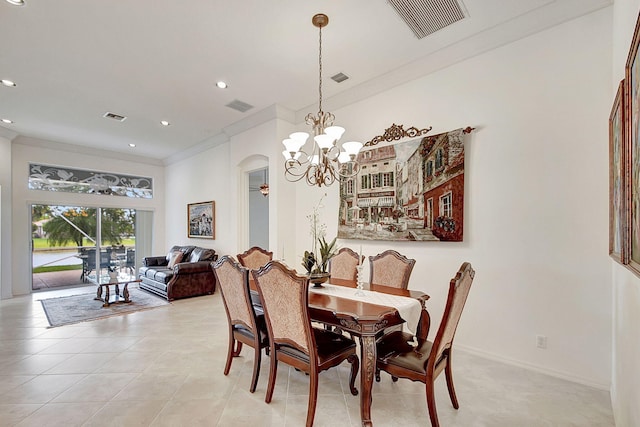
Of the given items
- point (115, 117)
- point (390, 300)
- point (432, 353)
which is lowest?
point (432, 353)

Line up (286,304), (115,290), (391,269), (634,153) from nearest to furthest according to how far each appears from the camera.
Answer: (634,153)
(286,304)
(391,269)
(115,290)

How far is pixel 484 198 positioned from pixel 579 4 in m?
1.84

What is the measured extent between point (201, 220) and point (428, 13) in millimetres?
6066

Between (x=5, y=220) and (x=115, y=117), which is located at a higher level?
(x=115, y=117)

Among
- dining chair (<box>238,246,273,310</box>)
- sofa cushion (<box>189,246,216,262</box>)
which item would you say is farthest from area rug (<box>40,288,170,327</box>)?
dining chair (<box>238,246,273,310</box>)

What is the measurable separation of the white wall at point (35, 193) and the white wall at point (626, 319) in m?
8.96

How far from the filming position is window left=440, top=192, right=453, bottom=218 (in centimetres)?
326

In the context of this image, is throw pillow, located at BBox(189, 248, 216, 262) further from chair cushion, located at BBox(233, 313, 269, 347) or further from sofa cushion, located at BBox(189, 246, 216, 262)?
chair cushion, located at BBox(233, 313, 269, 347)

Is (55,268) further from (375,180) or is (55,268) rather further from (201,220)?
(375,180)

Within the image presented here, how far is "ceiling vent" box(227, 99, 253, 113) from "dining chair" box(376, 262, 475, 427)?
413cm

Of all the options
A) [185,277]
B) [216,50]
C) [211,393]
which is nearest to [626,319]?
[211,393]

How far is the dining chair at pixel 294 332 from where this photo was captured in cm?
201

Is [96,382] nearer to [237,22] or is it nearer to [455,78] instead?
[237,22]

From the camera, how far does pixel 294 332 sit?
2.11 metres
